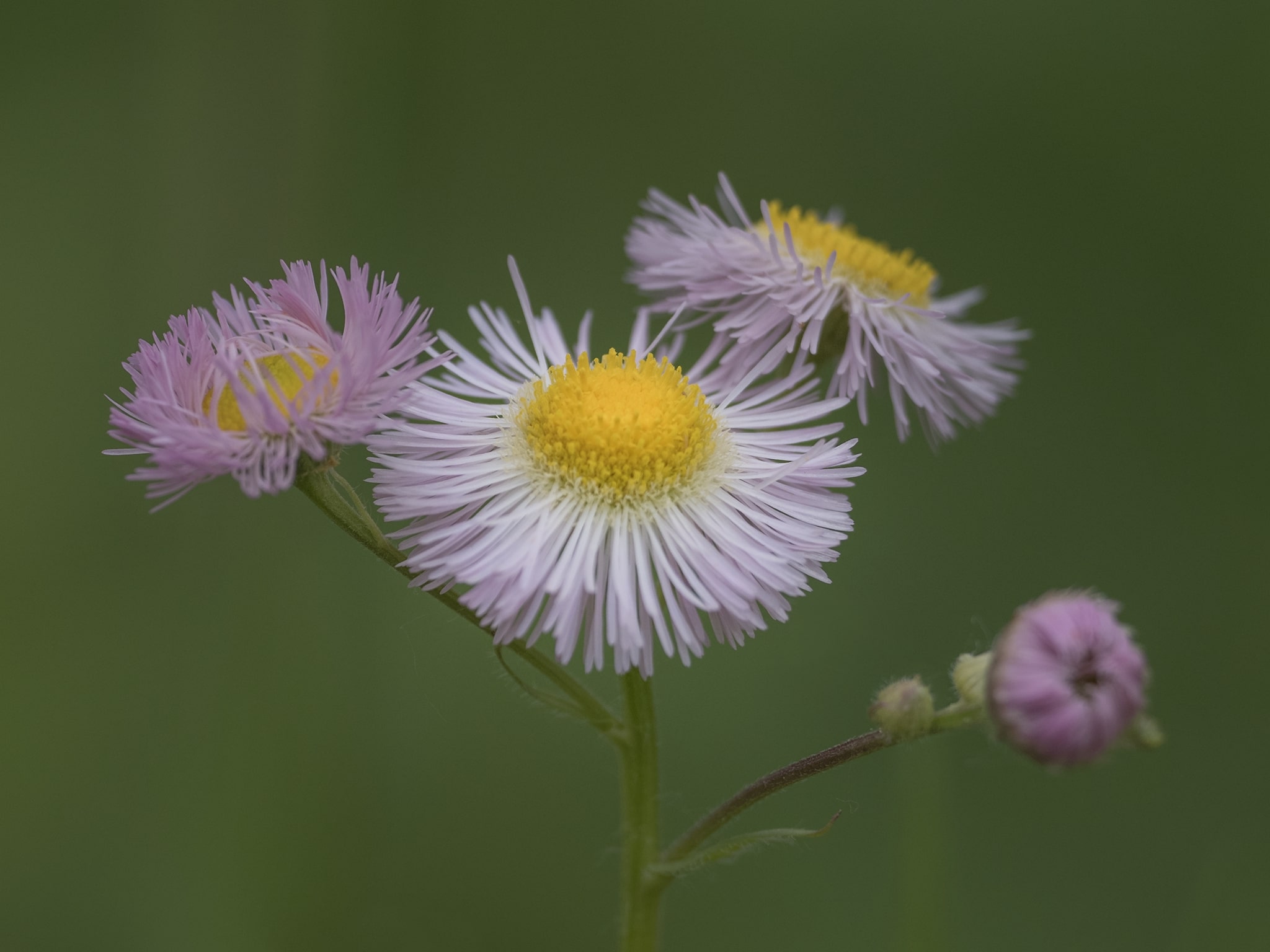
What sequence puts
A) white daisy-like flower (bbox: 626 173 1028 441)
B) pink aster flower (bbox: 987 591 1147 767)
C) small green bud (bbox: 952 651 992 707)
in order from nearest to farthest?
1. pink aster flower (bbox: 987 591 1147 767)
2. small green bud (bbox: 952 651 992 707)
3. white daisy-like flower (bbox: 626 173 1028 441)

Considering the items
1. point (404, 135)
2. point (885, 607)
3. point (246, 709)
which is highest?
point (404, 135)

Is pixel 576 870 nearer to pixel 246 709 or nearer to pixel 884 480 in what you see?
pixel 246 709

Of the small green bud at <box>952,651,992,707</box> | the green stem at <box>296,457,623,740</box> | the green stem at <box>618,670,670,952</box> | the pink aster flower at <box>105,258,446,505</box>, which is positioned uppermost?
the pink aster flower at <box>105,258,446,505</box>

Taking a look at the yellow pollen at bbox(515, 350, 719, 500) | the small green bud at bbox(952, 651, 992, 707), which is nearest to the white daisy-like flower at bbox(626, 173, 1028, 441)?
the yellow pollen at bbox(515, 350, 719, 500)

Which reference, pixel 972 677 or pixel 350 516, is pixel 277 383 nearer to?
pixel 350 516

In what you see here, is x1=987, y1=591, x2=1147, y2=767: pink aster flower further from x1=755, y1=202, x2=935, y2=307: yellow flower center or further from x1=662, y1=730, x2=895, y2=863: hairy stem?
x1=755, y1=202, x2=935, y2=307: yellow flower center

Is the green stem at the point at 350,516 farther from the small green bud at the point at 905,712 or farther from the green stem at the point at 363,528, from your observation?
the small green bud at the point at 905,712

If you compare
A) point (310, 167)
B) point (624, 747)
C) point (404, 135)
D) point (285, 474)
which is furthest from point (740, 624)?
point (404, 135)
